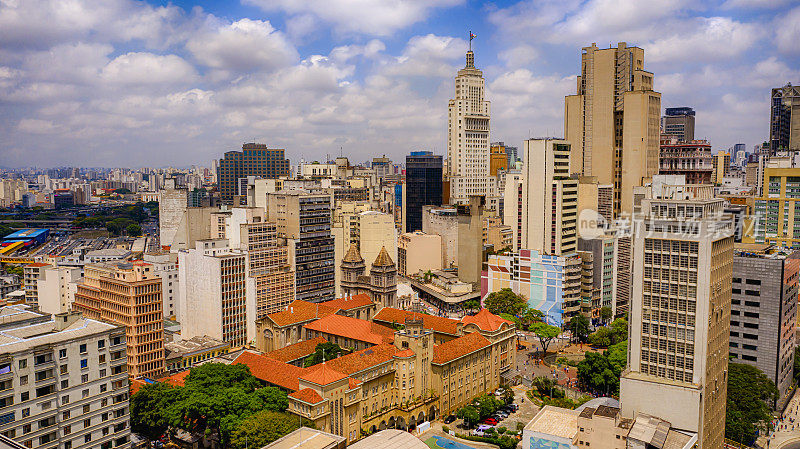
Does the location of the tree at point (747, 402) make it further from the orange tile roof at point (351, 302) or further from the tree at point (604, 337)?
→ the orange tile roof at point (351, 302)

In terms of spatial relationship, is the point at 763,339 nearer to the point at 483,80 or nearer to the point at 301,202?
the point at 301,202

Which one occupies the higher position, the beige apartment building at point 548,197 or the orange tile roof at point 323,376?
the beige apartment building at point 548,197

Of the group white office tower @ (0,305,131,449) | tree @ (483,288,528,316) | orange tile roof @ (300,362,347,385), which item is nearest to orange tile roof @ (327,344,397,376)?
orange tile roof @ (300,362,347,385)

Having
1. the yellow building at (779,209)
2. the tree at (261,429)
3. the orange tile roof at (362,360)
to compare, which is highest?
the yellow building at (779,209)

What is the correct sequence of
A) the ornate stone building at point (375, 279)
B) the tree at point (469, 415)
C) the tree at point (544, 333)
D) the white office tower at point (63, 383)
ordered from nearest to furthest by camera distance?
the white office tower at point (63, 383), the tree at point (469, 415), the tree at point (544, 333), the ornate stone building at point (375, 279)

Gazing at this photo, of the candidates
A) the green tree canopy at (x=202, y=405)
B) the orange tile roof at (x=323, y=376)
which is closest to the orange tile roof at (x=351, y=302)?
the orange tile roof at (x=323, y=376)

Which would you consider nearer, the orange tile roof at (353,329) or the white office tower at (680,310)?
the white office tower at (680,310)

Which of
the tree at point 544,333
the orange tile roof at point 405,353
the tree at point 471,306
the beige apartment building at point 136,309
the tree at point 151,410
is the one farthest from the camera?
the tree at point 471,306
